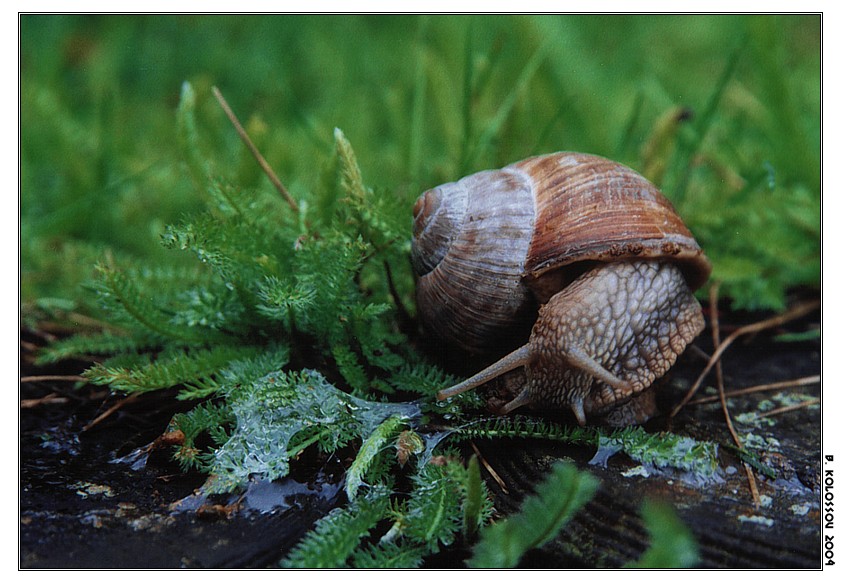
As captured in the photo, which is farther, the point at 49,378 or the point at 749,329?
the point at 749,329

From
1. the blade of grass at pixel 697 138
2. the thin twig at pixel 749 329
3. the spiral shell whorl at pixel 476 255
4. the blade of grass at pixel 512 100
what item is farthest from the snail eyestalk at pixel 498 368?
the blade of grass at pixel 697 138

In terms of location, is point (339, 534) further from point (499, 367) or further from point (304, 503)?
point (499, 367)

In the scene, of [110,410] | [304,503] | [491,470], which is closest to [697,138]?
[491,470]

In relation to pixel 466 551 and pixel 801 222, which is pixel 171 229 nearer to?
pixel 466 551

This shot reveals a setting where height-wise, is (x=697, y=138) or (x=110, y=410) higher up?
(x=697, y=138)

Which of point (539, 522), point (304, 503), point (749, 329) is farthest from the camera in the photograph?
point (749, 329)

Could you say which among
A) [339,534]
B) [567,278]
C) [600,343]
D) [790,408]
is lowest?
[339,534]

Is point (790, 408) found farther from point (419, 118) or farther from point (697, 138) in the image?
point (419, 118)

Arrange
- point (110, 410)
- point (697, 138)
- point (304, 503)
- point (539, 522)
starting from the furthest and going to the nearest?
point (697, 138) → point (110, 410) → point (304, 503) → point (539, 522)
